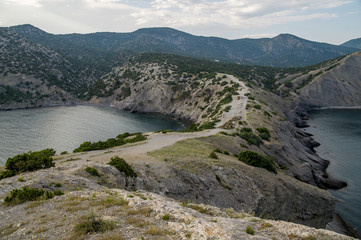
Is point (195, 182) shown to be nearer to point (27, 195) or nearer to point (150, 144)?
point (150, 144)

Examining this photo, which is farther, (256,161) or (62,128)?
(62,128)

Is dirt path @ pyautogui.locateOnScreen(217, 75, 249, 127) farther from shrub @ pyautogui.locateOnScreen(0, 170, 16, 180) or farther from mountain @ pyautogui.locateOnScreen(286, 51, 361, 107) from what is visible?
mountain @ pyautogui.locateOnScreen(286, 51, 361, 107)

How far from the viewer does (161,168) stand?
86.1 feet

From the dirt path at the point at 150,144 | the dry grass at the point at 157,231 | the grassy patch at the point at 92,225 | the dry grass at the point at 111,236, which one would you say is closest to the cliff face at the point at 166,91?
the dirt path at the point at 150,144

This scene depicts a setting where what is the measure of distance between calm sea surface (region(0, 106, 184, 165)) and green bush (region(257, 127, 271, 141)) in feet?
133

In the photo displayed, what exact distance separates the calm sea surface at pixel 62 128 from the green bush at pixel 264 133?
40.6 metres

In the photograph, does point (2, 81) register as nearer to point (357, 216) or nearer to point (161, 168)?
point (161, 168)

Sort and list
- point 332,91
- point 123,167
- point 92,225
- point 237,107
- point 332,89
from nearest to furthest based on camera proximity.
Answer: point 92,225 → point 123,167 → point 237,107 → point 332,91 → point 332,89

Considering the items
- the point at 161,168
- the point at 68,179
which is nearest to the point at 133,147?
the point at 161,168

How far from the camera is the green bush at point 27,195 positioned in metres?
13.8

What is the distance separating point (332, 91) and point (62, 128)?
151940 mm

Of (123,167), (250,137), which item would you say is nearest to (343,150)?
(250,137)

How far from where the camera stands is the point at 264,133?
5125 centimetres

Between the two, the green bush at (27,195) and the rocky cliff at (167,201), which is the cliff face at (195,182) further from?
the green bush at (27,195)
